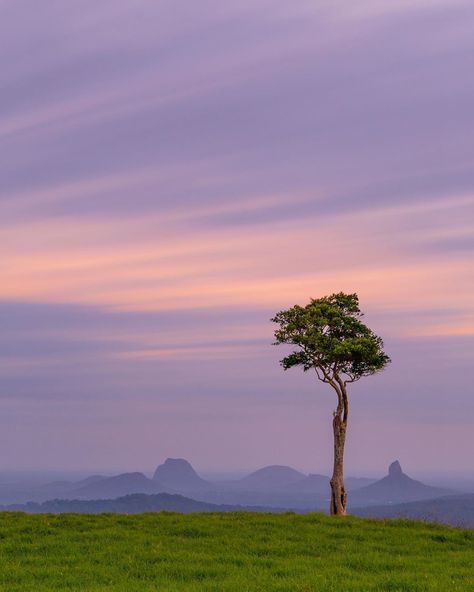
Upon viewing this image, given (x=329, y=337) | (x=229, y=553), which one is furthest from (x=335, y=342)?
(x=229, y=553)

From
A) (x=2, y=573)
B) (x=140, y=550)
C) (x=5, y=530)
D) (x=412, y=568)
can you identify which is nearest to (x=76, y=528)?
(x=5, y=530)

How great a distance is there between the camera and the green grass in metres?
28.3

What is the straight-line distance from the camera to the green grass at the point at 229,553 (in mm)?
28328

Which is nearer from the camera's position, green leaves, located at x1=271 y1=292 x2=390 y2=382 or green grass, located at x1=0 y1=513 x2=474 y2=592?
green grass, located at x1=0 y1=513 x2=474 y2=592

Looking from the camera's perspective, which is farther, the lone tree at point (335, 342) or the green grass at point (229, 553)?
the lone tree at point (335, 342)

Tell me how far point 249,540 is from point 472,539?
38.0 ft

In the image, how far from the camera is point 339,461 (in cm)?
4947

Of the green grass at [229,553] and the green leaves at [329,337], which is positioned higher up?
the green leaves at [329,337]

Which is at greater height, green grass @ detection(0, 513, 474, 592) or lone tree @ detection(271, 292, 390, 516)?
lone tree @ detection(271, 292, 390, 516)

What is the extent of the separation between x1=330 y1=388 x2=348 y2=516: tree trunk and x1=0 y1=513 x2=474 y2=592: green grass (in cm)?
545

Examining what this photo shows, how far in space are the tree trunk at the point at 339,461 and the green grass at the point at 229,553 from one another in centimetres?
545

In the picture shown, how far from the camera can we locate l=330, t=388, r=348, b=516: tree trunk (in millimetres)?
48625

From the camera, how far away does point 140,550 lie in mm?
34188

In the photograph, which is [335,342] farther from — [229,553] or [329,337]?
[229,553]
